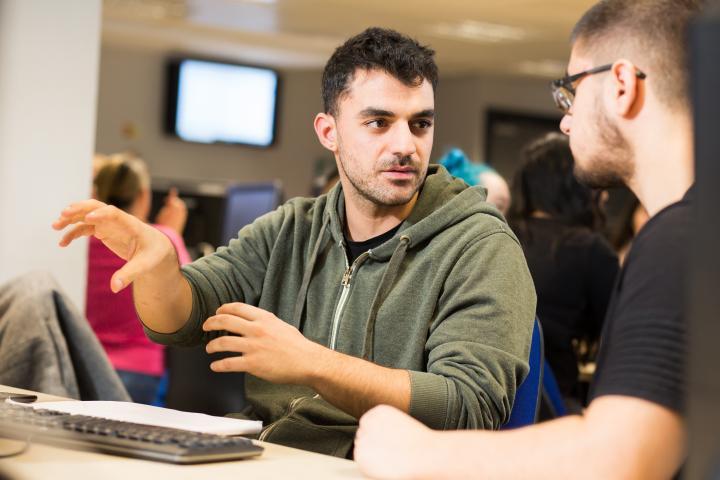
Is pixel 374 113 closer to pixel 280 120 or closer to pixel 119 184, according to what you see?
pixel 119 184

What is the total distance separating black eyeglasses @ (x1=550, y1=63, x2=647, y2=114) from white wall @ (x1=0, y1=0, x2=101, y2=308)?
1.93 m

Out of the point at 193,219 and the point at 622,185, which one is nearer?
the point at 622,185

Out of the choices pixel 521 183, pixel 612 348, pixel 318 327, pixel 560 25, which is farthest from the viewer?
pixel 560 25

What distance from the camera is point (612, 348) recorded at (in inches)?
40.7

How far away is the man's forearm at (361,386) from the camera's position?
4.83 feet

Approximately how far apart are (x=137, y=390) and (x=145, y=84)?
6.38m

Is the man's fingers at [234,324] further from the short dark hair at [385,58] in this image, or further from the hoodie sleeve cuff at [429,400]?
the short dark hair at [385,58]

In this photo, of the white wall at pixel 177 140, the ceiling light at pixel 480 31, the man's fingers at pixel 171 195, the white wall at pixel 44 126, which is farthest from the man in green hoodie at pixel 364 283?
the white wall at pixel 177 140

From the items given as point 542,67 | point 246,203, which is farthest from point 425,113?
point 542,67

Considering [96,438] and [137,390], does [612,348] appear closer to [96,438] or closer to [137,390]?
[96,438]

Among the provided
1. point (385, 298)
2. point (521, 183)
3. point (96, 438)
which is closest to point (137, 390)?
point (521, 183)

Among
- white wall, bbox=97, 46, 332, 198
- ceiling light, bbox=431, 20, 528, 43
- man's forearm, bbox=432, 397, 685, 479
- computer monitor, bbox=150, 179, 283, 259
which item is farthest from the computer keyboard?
white wall, bbox=97, 46, 332, 198

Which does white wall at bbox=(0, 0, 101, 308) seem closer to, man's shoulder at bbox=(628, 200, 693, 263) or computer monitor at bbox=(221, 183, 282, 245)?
computer monitor at bbox=(221, 183, 282, 245)

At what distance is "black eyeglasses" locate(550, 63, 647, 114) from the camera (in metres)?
1.22
